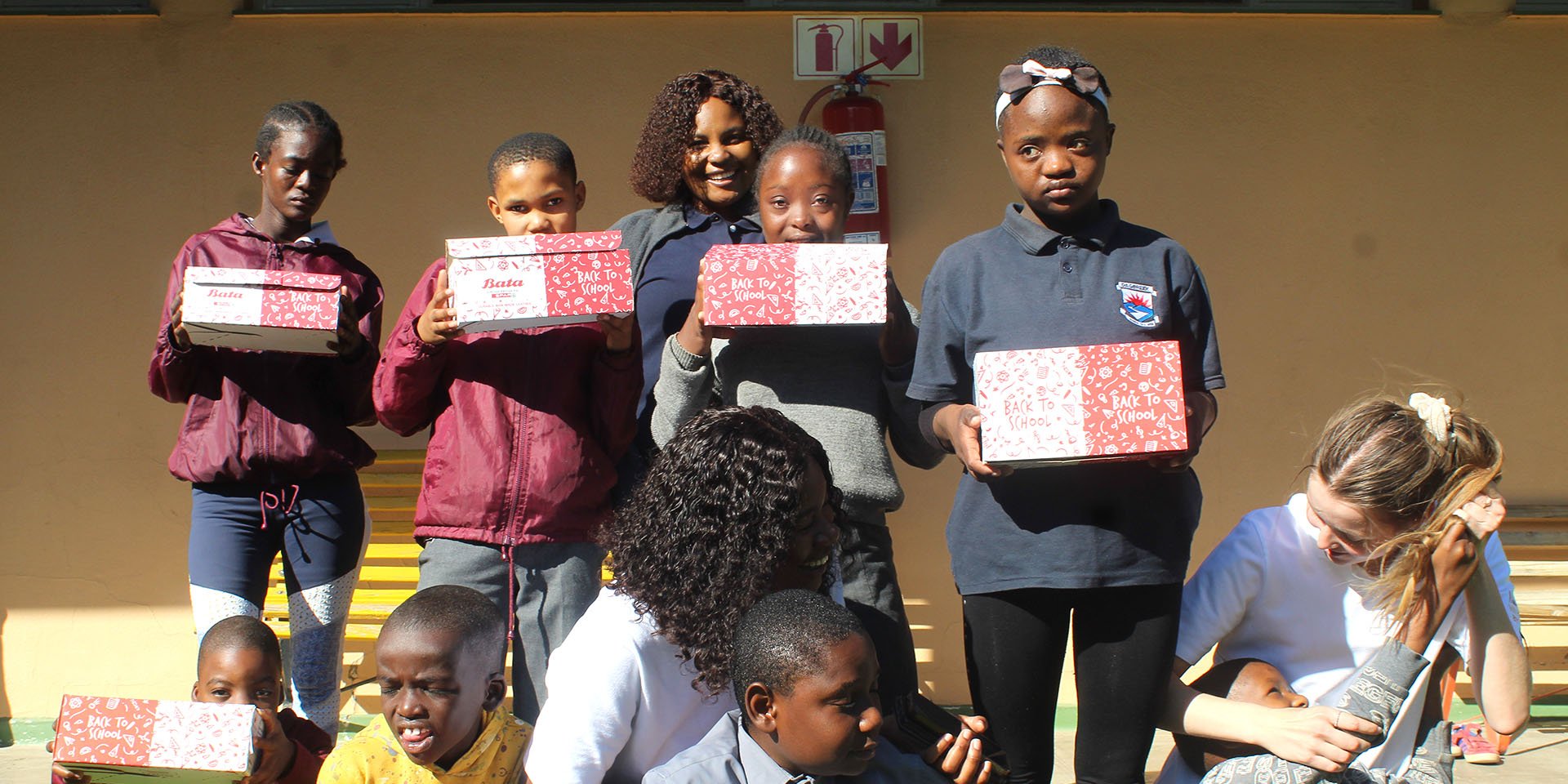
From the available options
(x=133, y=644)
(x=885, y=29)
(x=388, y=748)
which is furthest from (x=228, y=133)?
(x=388, y=748)

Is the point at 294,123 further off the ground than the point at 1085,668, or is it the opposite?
the point at 294,123

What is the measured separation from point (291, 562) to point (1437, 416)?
2.43 meters

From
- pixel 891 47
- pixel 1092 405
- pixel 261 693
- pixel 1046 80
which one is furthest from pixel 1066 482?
pixel 891 47

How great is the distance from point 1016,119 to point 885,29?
193 cm

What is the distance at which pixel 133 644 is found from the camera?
4414 millimetres

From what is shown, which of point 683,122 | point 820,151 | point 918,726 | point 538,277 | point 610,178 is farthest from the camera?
point 610,178

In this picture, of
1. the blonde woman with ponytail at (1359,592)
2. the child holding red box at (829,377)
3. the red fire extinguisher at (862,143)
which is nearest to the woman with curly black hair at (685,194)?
the child holding red box at (829,377)

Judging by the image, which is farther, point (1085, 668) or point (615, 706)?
point (1085, 668)

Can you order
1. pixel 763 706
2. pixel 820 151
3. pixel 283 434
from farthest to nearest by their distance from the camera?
pixel 283 434 → pixel 820 151 → pixel 763 706

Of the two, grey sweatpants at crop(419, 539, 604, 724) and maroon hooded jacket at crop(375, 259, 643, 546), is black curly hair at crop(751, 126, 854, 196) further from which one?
grey sweatpants at crop(419, 539, 604, 724)

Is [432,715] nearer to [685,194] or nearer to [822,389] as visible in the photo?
[822,389]

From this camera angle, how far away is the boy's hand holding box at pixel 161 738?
93.5 inches

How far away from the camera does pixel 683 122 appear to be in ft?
10.3

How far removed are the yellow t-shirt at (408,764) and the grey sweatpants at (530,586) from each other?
1.18 feet
